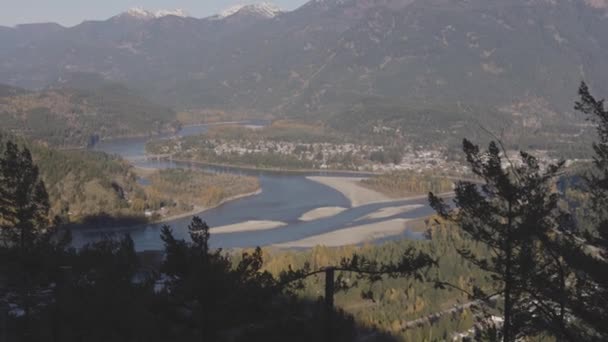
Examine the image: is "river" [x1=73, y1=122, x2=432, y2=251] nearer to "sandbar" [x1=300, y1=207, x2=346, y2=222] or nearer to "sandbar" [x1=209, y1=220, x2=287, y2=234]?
"sandbar" [x1=300, y1=207, x2=346, y2=222]

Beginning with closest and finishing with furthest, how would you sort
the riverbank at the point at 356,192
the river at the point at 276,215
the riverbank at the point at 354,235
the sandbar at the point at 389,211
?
the riverbank at the point at 354,235 < the river at the point at 276,215 < the sandbar at the point at 389,211 < the riverbank at the point at 356,192

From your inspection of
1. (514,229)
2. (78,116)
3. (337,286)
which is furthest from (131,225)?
(78,116)

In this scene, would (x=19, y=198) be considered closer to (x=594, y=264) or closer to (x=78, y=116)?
(x=594, y=264)

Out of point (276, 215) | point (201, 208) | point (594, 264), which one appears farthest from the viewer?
point (201, 208)

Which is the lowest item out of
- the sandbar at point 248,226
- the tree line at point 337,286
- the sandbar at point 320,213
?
the sandbar at point 248,226

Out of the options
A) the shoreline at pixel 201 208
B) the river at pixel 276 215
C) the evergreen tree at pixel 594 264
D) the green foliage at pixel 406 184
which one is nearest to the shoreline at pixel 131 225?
the shoreline at pixel 201 208

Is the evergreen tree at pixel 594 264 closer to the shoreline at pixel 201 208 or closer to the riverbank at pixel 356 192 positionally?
the shoreline at pixel 201 208

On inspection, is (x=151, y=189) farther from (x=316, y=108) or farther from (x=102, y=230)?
(x=316, y=108)

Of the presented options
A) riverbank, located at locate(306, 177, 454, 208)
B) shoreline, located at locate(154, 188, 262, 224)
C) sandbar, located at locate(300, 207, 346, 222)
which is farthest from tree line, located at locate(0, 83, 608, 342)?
riverbank, located at locate(306, 177, 454, 208)
